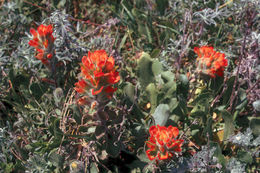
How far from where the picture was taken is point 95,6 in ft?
10.8

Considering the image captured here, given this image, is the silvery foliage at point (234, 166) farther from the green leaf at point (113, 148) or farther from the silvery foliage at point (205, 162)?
the green leaf at point (113, 148)

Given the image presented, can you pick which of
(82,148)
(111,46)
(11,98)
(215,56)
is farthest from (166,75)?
(11,98)

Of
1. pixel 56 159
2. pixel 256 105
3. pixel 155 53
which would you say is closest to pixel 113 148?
pixel 56 159

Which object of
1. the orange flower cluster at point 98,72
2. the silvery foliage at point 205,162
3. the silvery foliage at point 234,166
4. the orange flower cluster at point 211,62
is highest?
the orange flower cluster at point 98,72

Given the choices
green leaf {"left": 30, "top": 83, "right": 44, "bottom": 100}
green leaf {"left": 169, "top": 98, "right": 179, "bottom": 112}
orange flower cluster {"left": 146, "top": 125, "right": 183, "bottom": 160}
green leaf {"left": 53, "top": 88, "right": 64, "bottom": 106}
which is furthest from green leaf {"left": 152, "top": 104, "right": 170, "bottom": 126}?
green leaf {"left": 30, "top": 83, "right": 44, "bottom": 100}

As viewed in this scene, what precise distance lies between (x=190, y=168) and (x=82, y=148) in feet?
2.52

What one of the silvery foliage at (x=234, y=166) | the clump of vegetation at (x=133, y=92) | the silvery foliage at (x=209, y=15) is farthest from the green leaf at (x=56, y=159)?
the silvery foliage at (x=209, y=15)

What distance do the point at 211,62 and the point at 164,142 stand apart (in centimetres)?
78

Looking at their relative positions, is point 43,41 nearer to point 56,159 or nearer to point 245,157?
point 56,159

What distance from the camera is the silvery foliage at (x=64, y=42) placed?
254cm

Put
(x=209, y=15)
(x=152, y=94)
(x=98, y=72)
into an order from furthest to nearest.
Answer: (x=209, y=15) < (x=152, y=94) < (x=98, y=72)

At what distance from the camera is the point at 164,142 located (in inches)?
71.9

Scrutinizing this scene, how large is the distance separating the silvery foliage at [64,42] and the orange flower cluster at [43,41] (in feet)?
0.64

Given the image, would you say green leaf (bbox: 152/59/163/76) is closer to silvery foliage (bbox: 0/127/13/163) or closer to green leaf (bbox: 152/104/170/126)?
green leaf (bbox: 152/104/170/126)
